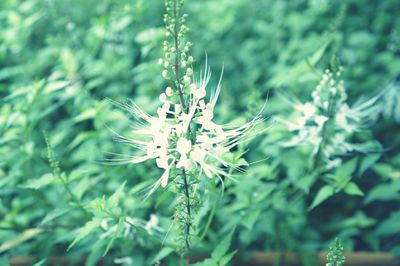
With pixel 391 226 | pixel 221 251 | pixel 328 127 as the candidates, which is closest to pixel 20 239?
pixel 221 251

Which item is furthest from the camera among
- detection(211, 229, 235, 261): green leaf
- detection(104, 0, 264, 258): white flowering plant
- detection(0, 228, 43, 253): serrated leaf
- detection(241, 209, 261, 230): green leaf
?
detection(0, 228, 43, 253): serrated leaf

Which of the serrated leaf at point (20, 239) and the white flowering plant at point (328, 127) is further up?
the white flowering plant at point (328, 127)

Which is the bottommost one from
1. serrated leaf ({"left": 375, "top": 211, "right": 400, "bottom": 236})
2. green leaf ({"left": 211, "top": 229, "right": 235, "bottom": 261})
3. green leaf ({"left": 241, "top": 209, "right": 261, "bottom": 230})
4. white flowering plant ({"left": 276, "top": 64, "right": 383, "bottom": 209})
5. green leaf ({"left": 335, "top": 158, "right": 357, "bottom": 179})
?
green leaf ({"left": 211, "top": 229, "right": 235, "bottom": 261})

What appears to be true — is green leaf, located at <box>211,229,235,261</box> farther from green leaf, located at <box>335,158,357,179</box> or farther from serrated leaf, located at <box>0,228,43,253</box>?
Answer: serrated leaf, located at <box>0,228,43,253</box>

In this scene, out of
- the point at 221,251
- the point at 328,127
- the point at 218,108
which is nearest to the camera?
the point at 221,251

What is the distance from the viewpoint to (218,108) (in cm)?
363

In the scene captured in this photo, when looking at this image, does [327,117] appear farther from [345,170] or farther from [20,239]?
[20,239]

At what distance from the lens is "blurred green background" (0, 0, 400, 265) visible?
108 inches

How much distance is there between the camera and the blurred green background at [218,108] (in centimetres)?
273

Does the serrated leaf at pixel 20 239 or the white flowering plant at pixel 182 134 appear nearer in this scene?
the white flowering plant at pixel 182 134

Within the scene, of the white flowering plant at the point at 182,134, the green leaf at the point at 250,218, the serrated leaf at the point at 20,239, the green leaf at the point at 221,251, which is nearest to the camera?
the white flowering plant at the point at 182,134

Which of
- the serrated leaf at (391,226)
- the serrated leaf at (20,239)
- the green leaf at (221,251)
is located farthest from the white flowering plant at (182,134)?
the serrated leaf at (391,226)

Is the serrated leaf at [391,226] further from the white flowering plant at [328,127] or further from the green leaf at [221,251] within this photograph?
the green leaf at [221,251]

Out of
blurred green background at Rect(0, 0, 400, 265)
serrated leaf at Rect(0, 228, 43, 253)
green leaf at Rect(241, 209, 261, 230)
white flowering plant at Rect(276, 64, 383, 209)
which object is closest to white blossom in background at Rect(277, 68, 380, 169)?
white flowering plant at Rect(276, 64, 383, 209)
